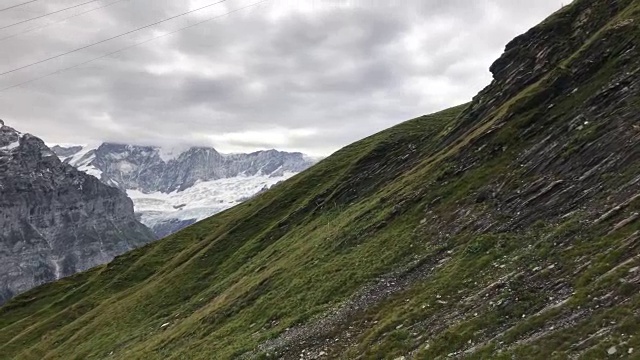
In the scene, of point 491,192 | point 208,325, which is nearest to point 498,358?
point 491,192

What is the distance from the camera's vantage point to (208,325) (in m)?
52.7

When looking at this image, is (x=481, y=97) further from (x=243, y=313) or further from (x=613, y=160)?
(x=243, y=313)

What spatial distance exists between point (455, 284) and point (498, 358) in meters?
9.34

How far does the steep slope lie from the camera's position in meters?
25.3

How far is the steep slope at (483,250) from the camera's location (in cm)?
2530

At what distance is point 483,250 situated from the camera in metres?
34.6

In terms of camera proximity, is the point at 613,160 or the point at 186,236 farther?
the point at 186,236

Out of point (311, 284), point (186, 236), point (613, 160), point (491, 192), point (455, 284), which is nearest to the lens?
point (455, 284)

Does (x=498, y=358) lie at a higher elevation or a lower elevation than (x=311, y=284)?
lower

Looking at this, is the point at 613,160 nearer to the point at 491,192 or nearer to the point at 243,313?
the point at 491,192

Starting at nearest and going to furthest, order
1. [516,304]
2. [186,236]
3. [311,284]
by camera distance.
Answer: [516,304], [311,284], [186,236]

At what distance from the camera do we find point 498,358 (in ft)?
74.9

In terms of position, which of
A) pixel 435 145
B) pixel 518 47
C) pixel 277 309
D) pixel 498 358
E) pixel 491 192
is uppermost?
pixel 518 47

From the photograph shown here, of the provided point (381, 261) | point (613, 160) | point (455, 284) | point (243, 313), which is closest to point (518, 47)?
point (613, 160)
